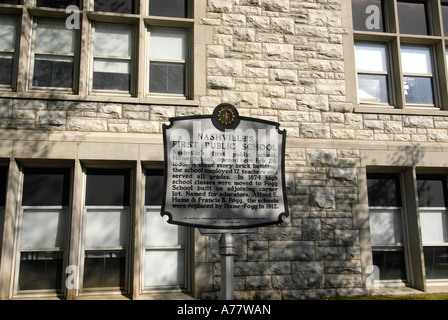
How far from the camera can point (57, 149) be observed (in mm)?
7488

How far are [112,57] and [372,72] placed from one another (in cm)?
517

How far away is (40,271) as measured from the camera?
7348 mm

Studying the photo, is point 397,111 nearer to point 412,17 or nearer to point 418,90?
point 418,90

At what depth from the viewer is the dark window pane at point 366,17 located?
928 cm

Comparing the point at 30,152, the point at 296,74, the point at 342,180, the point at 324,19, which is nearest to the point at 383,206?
the point at 342,180

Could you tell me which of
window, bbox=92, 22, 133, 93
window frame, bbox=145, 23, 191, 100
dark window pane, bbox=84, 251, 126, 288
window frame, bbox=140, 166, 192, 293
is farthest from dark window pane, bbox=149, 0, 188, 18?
dark window pane, bbox=84, 251, 126, 288

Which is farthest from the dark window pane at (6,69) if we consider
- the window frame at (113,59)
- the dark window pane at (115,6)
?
the dark window pane at (115,6)

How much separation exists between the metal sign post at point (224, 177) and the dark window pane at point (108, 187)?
7.73 feet

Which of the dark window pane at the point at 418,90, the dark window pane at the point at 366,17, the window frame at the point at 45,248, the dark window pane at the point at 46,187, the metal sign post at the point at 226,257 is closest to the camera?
the metal sign post at the point at 226,257

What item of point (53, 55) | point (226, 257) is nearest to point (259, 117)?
point (226, 257)

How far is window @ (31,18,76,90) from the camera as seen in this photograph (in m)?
8.06

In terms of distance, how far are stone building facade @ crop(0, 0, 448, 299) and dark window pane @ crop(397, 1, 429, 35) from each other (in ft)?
1.07

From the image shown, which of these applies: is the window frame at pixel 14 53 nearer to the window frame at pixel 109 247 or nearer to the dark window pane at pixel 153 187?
the window frame at pixel 109 247

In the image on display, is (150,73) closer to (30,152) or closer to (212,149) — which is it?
(30,152)
